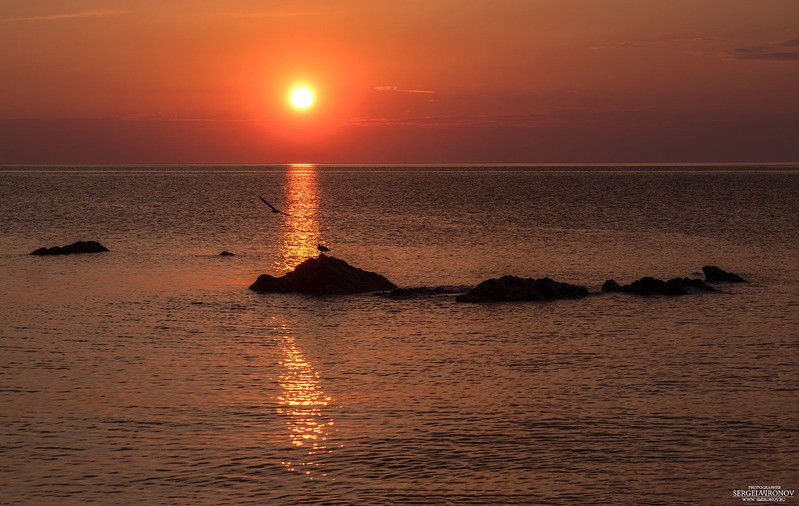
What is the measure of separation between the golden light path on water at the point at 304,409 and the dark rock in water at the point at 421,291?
44.6ft

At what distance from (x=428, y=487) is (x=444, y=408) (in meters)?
6.46

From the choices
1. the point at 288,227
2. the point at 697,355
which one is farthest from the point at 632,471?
the point at 288,227

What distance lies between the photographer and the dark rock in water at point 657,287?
160 feet

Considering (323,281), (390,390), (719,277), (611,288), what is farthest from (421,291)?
(390,390)

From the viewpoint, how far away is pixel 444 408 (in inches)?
1049

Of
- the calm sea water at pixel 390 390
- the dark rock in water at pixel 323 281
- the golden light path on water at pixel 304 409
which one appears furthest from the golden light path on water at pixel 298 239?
the golden light path on water at pixel 304 409

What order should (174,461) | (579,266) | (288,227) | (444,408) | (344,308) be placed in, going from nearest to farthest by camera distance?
1. (174,461)
2. (444,408)
3. (344,308)
4. (579,266)
5. (288,227)

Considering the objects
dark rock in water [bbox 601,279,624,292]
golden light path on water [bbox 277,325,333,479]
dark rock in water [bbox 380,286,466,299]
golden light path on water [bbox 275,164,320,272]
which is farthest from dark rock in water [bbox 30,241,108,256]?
dark rock in water [bbox 601,279,624,292]

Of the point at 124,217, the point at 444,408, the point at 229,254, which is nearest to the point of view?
the point at 444,408

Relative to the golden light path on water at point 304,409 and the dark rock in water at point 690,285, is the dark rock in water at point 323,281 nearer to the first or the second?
the golden light path on water at point 304,409

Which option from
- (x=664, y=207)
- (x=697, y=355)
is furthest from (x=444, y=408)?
(x=664, y=207)

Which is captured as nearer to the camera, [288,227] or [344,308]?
[344,308]

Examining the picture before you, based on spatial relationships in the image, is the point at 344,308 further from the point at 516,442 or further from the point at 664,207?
the point at 664,207

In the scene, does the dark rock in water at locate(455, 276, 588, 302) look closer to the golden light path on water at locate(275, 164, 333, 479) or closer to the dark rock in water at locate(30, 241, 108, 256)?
the golden light path on water at locate(275, 164, 333, 479)
